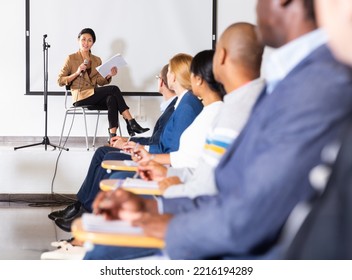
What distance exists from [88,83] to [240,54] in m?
4.30

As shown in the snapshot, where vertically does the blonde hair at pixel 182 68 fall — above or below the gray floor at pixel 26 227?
above

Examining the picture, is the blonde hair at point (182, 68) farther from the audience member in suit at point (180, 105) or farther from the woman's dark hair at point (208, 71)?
the woman's dark hair at point (208, 71)

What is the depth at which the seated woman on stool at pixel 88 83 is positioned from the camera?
5820 mm

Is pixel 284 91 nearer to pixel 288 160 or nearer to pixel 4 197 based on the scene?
pixel 288 160

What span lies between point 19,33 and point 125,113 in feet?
5.56

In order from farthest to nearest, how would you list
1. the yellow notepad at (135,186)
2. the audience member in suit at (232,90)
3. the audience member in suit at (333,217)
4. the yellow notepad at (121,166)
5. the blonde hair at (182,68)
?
1. the blonde hair at (182,68)
2. the yellow notepad at (121,166)
3. the yellow notepad at (135,186)
4. the audience member in suit at (232,90)
5. the audience member in suit at (333,217)

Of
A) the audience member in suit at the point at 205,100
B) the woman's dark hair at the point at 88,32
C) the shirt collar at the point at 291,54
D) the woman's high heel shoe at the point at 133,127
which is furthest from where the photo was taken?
the woman's dark hair at the point at 88,32

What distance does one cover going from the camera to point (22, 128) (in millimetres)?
6641

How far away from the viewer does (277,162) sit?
1.00 meters

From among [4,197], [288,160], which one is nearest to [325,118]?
[288,160]

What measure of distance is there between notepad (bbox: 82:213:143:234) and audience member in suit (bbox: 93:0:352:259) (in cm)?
3

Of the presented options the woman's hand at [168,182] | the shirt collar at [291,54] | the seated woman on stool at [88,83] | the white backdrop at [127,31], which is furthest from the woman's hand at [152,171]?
the white backdrop at [127,31]

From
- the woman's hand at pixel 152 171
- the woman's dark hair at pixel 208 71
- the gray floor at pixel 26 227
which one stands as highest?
the woman's dark hair at pixel 208 71

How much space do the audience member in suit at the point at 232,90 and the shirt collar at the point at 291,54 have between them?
0.46 metres
